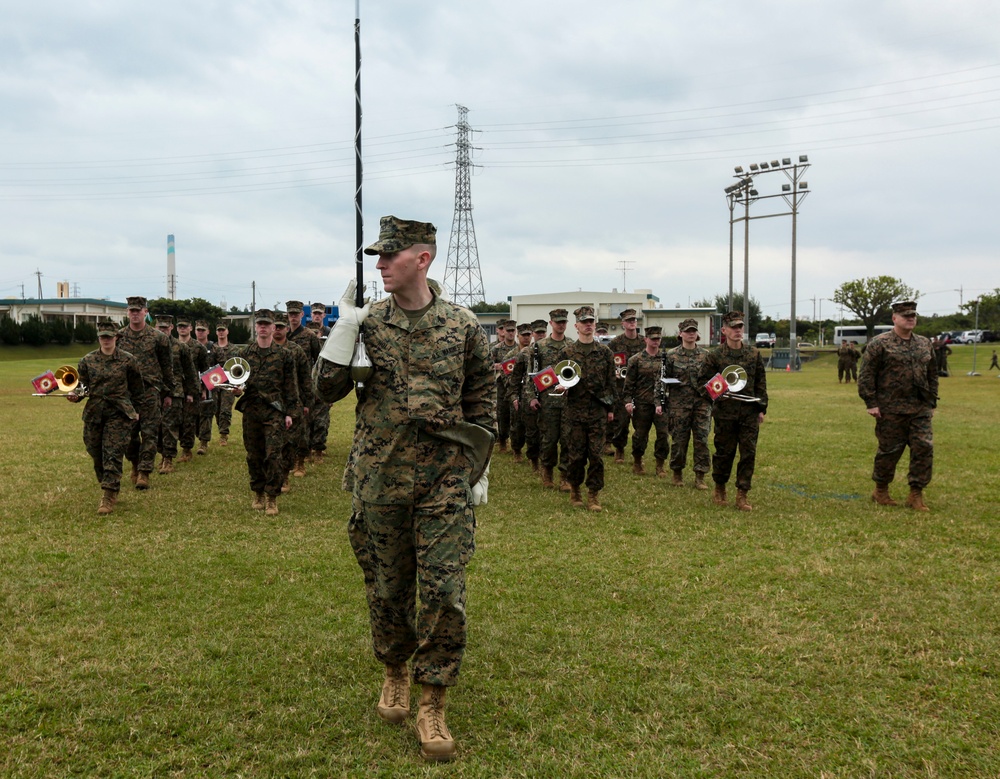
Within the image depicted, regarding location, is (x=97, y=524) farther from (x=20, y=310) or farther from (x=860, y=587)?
(x=20, y=310)

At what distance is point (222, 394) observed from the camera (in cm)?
1439

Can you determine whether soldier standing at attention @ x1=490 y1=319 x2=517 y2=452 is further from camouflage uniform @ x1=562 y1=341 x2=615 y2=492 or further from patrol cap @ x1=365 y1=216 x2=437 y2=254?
patrol cap @ x1=365 y1=216 x2=437 y2=254

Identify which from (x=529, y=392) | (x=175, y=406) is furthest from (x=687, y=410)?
(x=175, y=406)

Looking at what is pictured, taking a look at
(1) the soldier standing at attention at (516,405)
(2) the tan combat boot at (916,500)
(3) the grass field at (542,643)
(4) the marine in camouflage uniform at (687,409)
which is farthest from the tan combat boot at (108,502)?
(2) the tan combat boot at (916,500)

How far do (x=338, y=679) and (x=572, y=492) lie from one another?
5.48 meters

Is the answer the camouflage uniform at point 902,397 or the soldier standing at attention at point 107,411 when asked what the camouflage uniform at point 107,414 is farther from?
the camouflage uniform at point 902,397

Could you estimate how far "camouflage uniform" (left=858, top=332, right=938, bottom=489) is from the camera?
30.0 feet

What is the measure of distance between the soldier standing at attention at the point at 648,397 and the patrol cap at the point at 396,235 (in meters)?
8.38

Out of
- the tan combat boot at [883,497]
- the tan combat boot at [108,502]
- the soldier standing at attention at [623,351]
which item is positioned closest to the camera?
the tan combat boot at [108,502]

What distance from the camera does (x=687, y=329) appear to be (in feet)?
38.7

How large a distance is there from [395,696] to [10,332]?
196ft

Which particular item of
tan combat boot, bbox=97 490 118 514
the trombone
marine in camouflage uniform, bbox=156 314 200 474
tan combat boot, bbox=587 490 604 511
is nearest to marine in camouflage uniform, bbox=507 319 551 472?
tan combat boot, bbox=587 490 604 511

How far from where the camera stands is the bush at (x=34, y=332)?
54.1m

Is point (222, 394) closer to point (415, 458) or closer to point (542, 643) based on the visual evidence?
point (542, 643)
